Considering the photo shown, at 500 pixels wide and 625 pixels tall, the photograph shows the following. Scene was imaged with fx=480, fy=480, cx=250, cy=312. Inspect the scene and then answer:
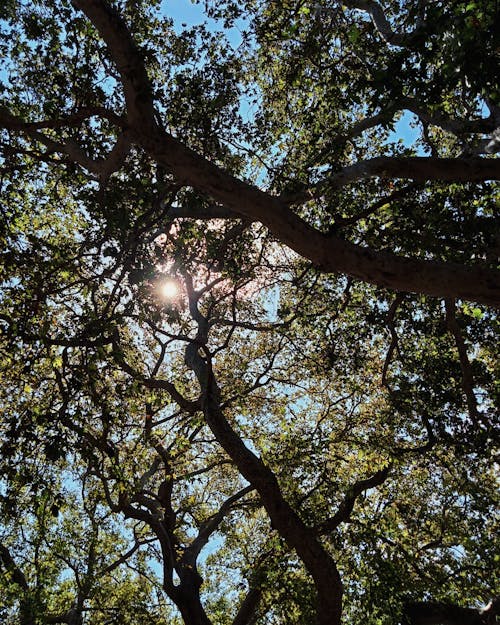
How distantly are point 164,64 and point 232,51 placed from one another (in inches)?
61.2

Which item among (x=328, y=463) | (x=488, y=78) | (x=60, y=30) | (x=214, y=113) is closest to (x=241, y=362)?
(x=328, y=463)

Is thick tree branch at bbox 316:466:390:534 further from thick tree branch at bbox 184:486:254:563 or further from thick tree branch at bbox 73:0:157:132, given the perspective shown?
thick tree branch at bbox 73:0:157:132

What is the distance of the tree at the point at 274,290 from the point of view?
19.1ft

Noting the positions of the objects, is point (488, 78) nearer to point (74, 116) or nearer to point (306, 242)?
point (306, 242)

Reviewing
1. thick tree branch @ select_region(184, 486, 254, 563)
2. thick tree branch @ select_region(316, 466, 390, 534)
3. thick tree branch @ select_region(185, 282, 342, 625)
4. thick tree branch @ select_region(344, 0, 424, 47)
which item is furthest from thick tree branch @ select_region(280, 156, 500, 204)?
thick tree branch @ select_region(184, 486, 254, 563)

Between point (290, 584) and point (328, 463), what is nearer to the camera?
point (290, 584)

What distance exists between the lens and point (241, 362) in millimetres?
15180

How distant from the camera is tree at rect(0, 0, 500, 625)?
5.81 m

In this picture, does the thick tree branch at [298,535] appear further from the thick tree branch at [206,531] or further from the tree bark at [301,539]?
the thick tree branch at [206,531]

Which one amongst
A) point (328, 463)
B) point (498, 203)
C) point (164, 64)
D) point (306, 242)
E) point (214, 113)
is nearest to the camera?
point (306, 242)

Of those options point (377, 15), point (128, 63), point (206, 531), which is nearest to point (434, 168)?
point (128, 63)

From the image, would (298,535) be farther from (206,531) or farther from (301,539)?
(206,531)

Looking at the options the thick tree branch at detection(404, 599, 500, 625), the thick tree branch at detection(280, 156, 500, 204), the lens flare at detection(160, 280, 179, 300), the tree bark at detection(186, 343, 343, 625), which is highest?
the lens flare at detection(160, 280, 179, 300)

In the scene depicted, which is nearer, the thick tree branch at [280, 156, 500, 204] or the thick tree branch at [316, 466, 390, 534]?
the thick tree branch at [280, 156, 500, 204]
